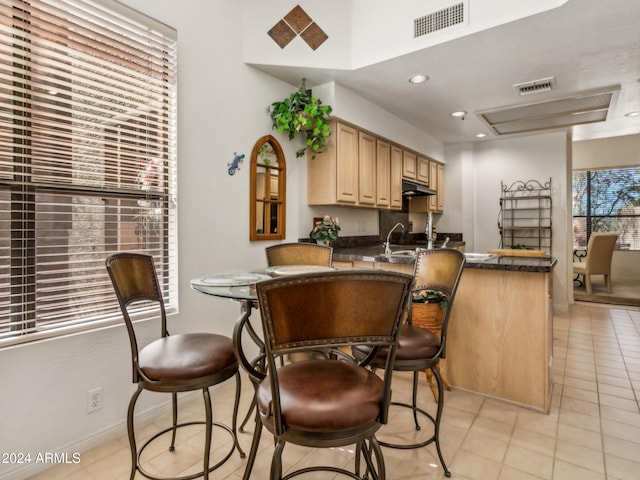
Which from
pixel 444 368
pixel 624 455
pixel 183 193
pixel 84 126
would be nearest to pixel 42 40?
pixel 84 126

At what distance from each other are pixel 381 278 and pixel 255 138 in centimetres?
221

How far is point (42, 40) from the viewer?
1753mm

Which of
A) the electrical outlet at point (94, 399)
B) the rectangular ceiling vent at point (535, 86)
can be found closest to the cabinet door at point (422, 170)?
the rectangular ceiling vent at point (535, 86)

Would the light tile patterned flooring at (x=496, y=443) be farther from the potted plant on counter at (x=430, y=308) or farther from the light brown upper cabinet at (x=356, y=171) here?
the light brown upper cabinet at (x=356, y=171)

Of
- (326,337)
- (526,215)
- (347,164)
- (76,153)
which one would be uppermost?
(347,164)

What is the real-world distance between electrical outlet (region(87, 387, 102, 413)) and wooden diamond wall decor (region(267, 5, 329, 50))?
8.79ft

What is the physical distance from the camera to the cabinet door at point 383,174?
3967 mm

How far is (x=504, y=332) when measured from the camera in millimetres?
2414

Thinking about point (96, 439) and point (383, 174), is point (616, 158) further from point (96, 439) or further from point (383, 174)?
point (96, 439)

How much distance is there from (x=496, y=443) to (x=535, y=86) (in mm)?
3057

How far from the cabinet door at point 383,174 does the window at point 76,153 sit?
2.29 meters

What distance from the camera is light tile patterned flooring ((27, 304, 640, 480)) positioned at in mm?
1728

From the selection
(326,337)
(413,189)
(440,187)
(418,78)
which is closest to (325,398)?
(326,337)

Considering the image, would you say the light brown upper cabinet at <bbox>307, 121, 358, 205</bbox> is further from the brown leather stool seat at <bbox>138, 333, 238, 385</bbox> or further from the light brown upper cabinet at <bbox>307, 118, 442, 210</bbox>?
the brown leather stool seat at <bbox>138, 333, 238, 385</bbox>
